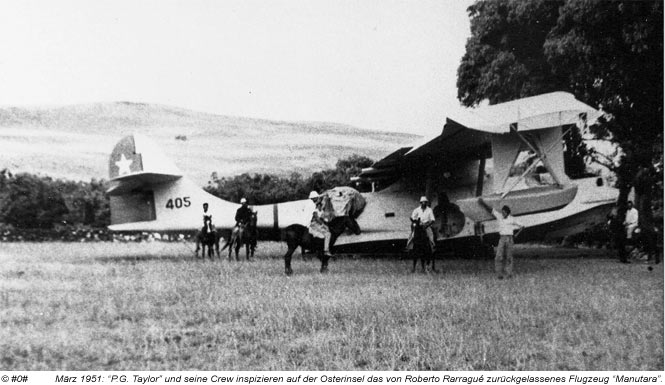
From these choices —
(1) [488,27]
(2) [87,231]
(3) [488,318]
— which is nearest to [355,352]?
(3) [488,318]

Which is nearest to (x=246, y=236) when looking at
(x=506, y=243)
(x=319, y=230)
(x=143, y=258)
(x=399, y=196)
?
(x=143, y=258)

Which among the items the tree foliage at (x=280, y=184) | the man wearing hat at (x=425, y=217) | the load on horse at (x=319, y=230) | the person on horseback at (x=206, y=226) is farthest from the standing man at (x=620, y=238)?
the person on horseback at (x=206, y=226)

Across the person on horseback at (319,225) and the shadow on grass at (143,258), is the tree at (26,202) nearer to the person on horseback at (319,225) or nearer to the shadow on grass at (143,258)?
the shadow on grass at (143,258)

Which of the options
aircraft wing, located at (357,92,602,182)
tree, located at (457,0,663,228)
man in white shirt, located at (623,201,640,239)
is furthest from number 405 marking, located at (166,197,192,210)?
man in white shirt, located at (623,201,640,239)

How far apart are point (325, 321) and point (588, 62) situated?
270 inches

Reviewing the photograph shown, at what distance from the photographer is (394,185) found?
1121 centimetres

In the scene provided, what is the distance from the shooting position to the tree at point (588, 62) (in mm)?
8594

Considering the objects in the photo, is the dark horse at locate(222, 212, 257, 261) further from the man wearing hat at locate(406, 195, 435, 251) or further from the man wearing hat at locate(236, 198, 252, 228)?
the man wearing hat at locate(406, 195, 435, 251)

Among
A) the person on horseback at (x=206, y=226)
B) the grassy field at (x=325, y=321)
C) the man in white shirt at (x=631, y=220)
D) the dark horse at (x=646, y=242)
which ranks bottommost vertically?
the grassy field at (x=325, y=321)

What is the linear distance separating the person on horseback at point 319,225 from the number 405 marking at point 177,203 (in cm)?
349

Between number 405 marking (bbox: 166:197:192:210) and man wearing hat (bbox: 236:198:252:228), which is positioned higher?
number 405 marking (bbox: 166:197:192:210)

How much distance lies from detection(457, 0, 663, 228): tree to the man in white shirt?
0.15 m

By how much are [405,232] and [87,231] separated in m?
8.11

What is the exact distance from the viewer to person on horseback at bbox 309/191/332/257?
8820 mm
